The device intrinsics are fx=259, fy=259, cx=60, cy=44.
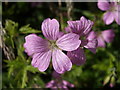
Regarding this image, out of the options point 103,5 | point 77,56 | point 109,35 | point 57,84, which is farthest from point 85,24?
point 109,35

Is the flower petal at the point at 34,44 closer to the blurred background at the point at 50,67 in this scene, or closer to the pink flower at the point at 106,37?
the blurred background at the point at 50,67

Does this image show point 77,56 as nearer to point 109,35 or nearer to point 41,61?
point 41,61

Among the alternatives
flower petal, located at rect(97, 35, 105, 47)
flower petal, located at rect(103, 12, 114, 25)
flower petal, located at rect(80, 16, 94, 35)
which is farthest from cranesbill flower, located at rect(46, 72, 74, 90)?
flower petal, located at rect(80, 16, 94, 35)

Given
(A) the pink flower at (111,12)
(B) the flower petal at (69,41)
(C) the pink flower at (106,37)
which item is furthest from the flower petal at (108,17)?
(B) the flower petal at (69,41)

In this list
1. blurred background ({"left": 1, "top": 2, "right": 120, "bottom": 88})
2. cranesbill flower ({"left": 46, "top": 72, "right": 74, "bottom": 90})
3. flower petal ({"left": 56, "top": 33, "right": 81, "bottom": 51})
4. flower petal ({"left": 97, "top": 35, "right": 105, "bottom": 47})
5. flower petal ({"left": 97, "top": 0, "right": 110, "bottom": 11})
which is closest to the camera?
flower petal ({"left": 56, "top": 33, "right": 81, "bottom": 51})

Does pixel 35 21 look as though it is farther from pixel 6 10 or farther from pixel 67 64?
pixel 67 64

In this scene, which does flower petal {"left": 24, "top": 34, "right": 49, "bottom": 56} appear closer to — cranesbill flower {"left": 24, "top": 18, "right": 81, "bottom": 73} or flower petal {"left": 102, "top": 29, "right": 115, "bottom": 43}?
cranesbill flower {"left": 24, "top": 18, "right": 81, "bottom": 73}
